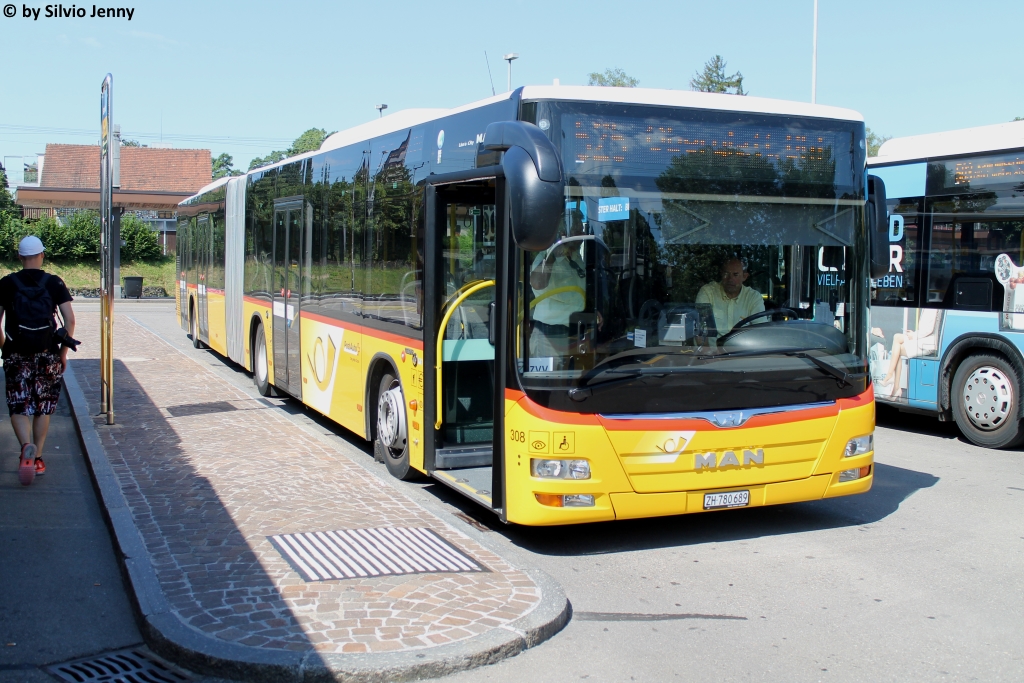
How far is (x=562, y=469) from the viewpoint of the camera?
607cm

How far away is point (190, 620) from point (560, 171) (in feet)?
10.0

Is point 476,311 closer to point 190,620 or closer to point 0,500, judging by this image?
point 190,620

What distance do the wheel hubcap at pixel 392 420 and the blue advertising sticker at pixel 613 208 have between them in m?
2.88

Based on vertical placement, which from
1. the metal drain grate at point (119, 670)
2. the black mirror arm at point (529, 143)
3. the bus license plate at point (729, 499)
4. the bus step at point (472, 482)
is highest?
the black mirror arm at point (529, 143)

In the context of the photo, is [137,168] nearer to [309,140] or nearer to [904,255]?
[309,140]

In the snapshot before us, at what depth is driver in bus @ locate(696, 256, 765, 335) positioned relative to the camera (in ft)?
20.8

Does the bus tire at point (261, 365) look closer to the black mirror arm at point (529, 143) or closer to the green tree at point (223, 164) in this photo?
the black mirror arm at point (529, 143)

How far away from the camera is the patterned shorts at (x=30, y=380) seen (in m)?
8.05

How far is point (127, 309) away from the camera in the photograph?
36969 millimetres

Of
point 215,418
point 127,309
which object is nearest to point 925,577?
point 215,418

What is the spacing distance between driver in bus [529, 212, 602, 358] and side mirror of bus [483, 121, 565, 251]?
0.35 m

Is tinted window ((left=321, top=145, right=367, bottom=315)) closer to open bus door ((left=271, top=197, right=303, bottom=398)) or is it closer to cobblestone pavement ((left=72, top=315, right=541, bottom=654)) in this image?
open bus door ((left=271, top=197, right=303, bottom=398))

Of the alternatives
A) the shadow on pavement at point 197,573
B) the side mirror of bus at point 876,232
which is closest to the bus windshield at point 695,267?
the side mirror of bus at point 876,232

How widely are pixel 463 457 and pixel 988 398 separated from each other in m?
6.08
